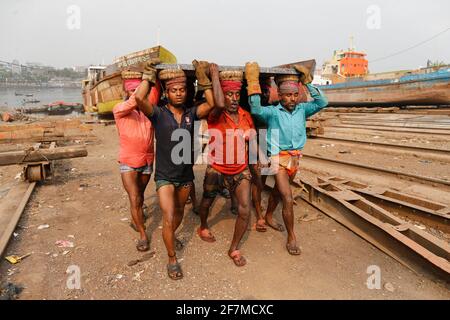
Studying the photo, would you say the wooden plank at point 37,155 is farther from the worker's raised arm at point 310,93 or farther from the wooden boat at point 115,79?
the wooden boat at point 115,79

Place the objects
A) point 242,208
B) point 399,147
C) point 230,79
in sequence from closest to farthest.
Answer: point 230,79 < point 242,208 < point 399,147

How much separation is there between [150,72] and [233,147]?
1211 mm

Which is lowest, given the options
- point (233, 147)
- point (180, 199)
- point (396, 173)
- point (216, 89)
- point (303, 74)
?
point (396, 173)

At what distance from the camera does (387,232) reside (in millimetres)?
3445

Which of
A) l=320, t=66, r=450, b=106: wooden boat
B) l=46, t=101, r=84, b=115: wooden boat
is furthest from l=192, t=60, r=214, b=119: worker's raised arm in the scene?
l=46, t=101, r=84, b=115: wooden boat

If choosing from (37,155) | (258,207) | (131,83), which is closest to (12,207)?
(37,155)

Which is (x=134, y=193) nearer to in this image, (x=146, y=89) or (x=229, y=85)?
(x=146, y=89)

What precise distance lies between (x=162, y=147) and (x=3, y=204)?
3904 mm

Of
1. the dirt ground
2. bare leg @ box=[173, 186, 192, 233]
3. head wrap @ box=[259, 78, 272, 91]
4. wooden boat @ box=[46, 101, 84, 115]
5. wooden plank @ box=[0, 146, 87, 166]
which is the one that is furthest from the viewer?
wooden boat @ box=[46, 101, 84, 115]

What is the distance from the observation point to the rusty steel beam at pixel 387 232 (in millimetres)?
3062

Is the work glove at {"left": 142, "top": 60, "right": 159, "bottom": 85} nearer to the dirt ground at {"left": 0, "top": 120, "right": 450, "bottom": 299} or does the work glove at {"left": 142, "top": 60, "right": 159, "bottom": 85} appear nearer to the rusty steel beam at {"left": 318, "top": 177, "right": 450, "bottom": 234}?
the dirt ground at {"left": 0, "top": 120, "right": 450, "bottom": 299}

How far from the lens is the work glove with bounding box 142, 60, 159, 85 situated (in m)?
3.03

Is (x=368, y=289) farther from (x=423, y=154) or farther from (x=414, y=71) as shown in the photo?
(x=414, y=71)

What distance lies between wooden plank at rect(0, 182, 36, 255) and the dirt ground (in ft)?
0.42
